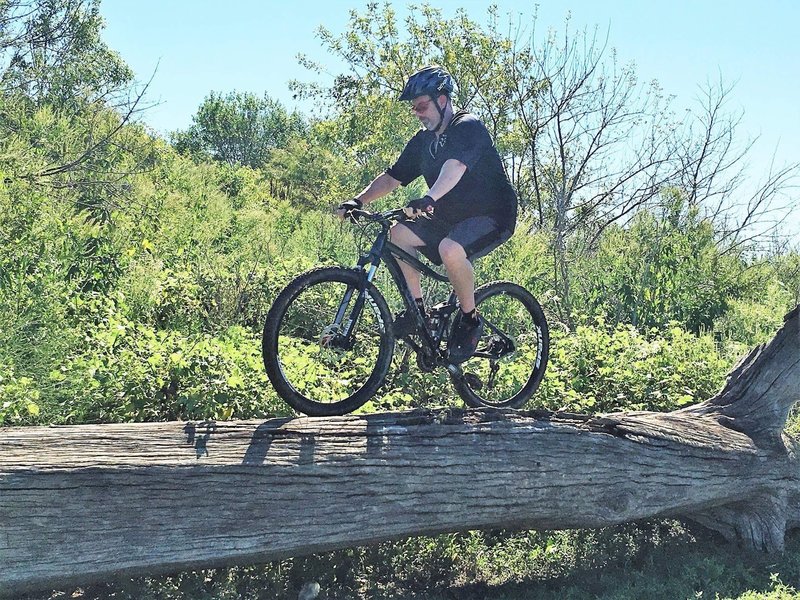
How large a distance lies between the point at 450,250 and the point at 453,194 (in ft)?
1.43

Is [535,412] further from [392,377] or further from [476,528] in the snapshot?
[392,377]

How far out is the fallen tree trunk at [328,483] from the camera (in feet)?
12.3

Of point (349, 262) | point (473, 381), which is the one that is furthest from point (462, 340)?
point (349, 262)

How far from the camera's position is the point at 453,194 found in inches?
198

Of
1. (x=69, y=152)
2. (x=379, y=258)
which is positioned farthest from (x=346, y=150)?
(x=379, y=258)

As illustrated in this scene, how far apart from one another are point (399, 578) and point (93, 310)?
3580 mm

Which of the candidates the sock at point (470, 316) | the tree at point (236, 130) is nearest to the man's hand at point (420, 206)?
the sock at point (470, 316)

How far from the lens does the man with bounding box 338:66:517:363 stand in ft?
15.6

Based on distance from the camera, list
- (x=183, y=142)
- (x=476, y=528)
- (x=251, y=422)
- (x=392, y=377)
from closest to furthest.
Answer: (x=251, y=422), (x=476, y=528), (x=392, y=377), (x=183, y=142)

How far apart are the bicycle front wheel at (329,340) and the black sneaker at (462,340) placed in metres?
0.50

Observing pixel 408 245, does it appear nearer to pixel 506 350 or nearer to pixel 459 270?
pixel 459 270

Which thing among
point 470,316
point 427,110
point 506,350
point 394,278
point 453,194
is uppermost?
point 427,110

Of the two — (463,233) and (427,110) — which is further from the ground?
(427,110)

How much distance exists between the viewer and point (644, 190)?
50.3 feet
